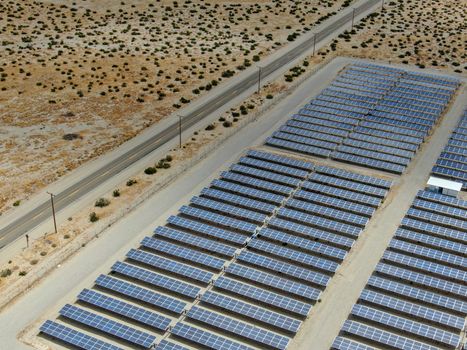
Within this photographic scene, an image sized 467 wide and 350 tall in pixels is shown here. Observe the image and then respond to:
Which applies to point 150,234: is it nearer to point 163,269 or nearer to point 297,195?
point 163,269

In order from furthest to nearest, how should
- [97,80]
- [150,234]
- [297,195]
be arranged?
1. [97,80]
2. [297,195]
3. [150,234]

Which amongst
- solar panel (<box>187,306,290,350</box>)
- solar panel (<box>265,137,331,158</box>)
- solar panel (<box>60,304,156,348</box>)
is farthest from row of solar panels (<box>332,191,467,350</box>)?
solar panel (<box>265,137,331,158</box>)

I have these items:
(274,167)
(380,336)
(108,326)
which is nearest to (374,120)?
(274,167)

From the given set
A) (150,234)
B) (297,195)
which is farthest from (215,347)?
(297,195)

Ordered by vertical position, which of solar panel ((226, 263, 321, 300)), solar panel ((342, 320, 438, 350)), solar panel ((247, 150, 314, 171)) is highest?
solar panel ((247, 150, 314, 171))

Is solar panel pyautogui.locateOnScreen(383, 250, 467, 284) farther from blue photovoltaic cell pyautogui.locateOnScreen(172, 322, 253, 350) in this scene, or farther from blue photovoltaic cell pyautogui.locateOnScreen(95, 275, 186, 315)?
blue photovoltaic cell pyautogui.locateOnScreen(95, 275, 186, 315)

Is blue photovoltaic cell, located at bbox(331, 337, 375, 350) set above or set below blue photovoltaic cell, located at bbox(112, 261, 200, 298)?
below
